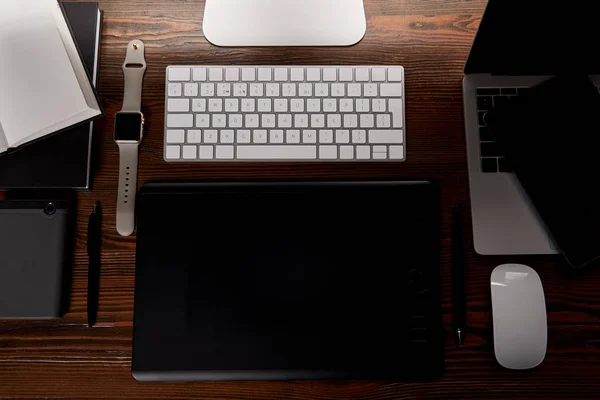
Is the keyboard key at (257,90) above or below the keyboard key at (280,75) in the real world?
below

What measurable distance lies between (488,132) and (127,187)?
0.57 m

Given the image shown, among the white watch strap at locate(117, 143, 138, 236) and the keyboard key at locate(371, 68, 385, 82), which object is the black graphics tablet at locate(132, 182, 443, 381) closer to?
the white watch strap at locate(117, 143, 138, 236)

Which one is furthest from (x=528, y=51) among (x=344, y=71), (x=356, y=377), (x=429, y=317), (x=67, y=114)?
(x=67, y=114)

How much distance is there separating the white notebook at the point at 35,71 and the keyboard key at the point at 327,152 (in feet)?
1.20

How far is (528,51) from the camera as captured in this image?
2.26ft

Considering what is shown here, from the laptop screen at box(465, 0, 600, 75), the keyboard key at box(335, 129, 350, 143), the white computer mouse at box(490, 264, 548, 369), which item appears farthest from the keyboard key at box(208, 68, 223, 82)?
the white computer mouse at box(490, 264, 548, 369)

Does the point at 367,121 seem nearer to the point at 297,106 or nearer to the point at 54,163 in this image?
the point at 297,106

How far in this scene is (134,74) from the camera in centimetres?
79

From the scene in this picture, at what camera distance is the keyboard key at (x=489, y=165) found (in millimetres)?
744

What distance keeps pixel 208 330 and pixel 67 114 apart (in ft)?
1.25

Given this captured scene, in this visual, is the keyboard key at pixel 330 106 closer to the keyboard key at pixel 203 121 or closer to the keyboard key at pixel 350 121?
the keyboard key at pixel 350 121

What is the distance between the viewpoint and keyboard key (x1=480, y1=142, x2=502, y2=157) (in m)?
0.75

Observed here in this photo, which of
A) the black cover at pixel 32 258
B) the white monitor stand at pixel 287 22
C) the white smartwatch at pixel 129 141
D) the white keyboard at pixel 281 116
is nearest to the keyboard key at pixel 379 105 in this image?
the white keyboard at pixel 281 116

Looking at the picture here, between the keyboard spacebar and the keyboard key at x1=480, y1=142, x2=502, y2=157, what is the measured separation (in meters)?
0.26
